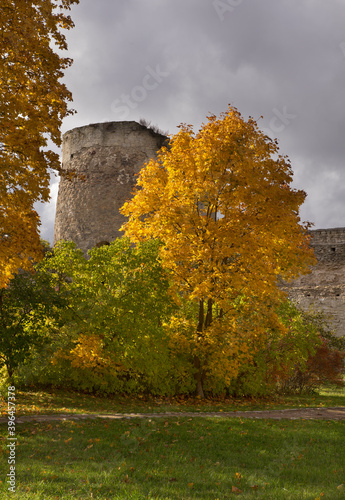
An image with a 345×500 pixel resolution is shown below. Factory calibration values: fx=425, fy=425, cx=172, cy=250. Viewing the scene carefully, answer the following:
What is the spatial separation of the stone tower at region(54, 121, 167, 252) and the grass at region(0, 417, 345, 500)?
15185 millimetres

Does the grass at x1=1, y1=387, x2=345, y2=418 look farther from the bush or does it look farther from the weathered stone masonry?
the weathered stone masonry

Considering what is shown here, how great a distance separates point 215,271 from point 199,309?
2390 mm

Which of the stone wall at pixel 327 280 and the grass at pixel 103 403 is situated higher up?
the stone wall at pixel 327 280

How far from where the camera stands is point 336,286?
81.4ft

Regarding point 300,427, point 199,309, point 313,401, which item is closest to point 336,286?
point 313,401

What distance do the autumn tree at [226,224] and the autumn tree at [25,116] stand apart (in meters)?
3.69

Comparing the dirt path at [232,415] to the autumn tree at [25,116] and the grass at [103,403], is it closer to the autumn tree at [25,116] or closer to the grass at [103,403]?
the grass at [103,403]

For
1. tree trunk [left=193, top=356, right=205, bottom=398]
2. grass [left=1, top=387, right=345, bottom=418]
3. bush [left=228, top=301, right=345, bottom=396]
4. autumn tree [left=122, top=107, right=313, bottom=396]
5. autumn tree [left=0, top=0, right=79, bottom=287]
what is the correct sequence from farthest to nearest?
1. bush [left=228, top=301, right=345, bottom=396]
2. tree trunk [left=193, top=356, right=205, bottom=398]
3. autumn tree [left=122, top=107, right=313, bottom=396]
4. grass [left=1, top=387, right=345, bottom=418]
5. autumn tree [left=0, top=0, right=79, bottom=287]

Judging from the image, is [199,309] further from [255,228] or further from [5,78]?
[5,78]

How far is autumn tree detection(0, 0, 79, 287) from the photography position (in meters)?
7.56

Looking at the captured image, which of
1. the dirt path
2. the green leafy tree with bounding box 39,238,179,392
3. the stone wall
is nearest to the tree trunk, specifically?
the green leafy tree with bounding box 39,238,179,392

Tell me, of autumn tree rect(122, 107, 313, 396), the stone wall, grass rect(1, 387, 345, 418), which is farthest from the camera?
the stone wall

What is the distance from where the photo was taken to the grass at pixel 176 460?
4520mm

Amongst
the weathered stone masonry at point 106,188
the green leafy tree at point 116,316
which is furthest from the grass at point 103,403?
the weathered stone masonry at point 106,188
